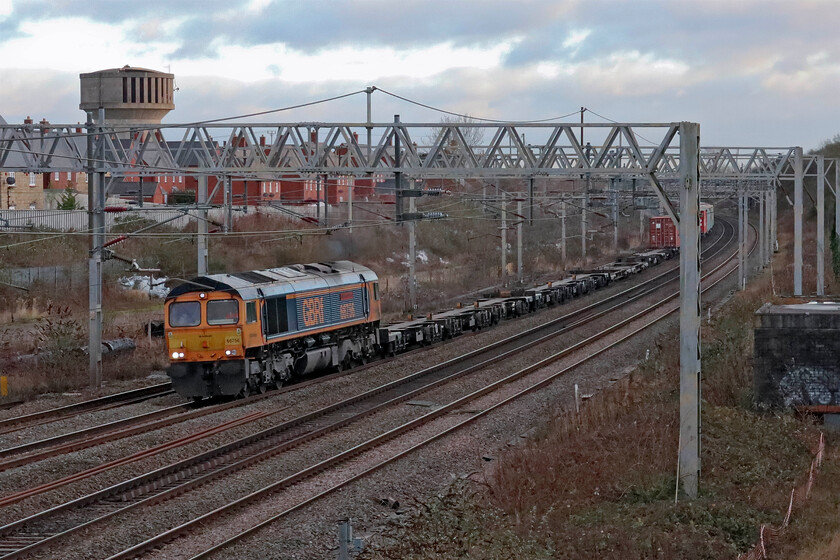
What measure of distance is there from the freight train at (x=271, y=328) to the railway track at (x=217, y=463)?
213 cm

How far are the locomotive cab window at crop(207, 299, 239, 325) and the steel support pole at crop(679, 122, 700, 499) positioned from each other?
11015 mm

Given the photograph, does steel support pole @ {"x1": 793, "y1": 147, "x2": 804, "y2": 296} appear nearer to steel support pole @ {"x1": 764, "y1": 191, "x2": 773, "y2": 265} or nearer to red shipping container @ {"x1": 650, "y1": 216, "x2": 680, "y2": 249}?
steel support pole @ {"x1": 764, "y1": 191, "x2": 773, "y2": 265}

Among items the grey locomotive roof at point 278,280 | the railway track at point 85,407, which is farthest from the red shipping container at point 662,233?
the railway track at point 85,407

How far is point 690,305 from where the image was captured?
13.3 m

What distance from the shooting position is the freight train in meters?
21.8

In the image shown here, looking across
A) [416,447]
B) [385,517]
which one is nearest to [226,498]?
[385,517]

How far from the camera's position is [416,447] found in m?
17.4

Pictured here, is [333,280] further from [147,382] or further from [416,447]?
[416,447]

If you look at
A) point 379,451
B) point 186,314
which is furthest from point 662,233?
point 379,451

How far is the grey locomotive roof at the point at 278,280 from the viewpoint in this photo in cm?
2203

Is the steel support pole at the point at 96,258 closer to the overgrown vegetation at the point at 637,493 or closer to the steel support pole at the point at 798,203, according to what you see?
the overgrown vegetation at the point at 637,493

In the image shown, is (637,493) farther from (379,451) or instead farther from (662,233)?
(662,233)

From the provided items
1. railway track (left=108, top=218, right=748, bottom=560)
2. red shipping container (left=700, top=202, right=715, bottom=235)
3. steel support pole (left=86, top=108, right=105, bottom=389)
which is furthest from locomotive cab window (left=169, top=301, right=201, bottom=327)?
red shipping container (left=700, top=202, right=715, bottom=235)

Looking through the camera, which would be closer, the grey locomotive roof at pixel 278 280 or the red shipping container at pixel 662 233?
the grey locomotive roof at pixel 278 280
